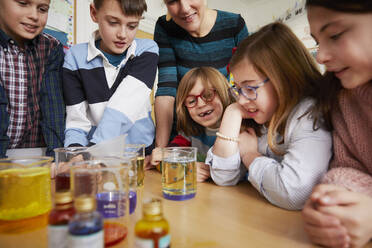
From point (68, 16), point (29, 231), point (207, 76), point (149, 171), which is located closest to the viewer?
point (29, 231)

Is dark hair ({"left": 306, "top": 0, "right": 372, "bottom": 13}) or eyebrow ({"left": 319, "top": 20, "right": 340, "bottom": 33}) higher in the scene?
dark hair ({"left": 306, "top": 0, "right": 372, "bottom": 13})

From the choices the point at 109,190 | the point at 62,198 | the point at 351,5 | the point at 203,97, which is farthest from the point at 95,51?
the point at 351,5

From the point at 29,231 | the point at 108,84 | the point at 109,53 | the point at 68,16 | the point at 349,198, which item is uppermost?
the point at 68,16

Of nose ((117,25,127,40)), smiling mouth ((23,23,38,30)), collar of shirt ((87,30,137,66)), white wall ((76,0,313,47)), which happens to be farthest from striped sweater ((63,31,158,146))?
white wall ((76,0,313,47))

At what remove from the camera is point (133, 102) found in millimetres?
1369

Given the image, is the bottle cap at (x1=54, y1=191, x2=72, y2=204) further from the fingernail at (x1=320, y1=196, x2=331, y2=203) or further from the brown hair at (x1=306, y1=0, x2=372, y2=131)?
the brown hair at (x1=306, y1=0, x2=372, y2=131)

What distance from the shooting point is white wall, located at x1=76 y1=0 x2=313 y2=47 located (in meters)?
2.77

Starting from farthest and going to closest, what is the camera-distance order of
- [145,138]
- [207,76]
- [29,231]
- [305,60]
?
[145,138] < [207,76] < [305,60] < [29,231]

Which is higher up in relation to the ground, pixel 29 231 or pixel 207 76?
pixel 207 76

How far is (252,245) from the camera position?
54cm

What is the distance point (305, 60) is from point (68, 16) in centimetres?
257

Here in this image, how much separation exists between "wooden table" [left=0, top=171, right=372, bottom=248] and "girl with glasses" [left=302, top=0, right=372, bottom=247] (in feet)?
0.23

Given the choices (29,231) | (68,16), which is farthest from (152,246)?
(68,16)

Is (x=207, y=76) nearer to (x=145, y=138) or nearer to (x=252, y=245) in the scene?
(x=145, y=138)
